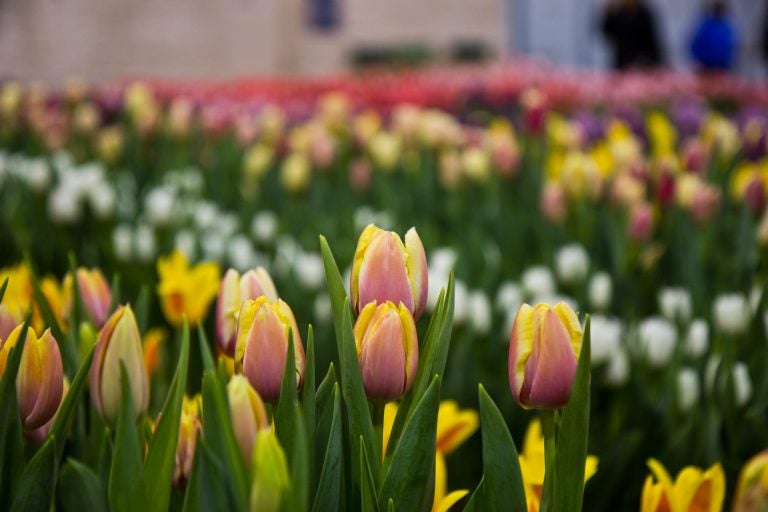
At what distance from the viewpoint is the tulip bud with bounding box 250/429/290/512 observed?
561mm

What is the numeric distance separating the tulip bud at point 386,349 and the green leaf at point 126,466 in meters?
0.16

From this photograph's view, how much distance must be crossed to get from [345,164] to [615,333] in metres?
1.99

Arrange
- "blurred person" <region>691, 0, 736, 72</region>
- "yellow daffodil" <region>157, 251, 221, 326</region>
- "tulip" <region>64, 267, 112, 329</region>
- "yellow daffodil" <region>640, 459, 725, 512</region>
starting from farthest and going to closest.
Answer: "blurred person" <region>691, 0, 736, 72</region> → "yellow daffodil" <region>157, 251, 221, 326</region> → "tulip" <region>64, 267, 112, 329</region> → "yellow daffodil" <region>640, 459, 725, 512</region>

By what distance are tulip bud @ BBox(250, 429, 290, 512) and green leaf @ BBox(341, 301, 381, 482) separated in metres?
0.11

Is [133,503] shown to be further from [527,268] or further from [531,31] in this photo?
[531,31]

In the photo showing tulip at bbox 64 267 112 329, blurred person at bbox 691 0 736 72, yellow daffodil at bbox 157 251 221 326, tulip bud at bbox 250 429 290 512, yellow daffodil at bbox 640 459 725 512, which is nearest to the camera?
tulip bud at bbox 250 429 290 512

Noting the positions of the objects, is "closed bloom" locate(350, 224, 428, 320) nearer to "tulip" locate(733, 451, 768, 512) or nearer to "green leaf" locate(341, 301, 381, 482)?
"green leaf" locate(341, 301, 381, 482)

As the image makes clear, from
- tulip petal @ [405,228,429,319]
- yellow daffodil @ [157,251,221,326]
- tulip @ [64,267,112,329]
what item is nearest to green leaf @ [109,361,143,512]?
tulip petal @ [405,228,429,319]

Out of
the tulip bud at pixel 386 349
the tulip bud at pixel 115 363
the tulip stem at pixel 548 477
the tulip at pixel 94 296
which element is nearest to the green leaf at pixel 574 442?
the tulip stem at pixel 548 477

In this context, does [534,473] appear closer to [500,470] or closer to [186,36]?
[500,470]

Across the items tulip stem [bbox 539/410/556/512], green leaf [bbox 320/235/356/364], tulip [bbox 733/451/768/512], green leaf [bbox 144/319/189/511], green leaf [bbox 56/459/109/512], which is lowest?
tulip [bbox 733/451/768/512]

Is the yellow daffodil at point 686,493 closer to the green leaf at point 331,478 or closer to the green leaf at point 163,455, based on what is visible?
the green leaf at point 331,478

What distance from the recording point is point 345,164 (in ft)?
10.7

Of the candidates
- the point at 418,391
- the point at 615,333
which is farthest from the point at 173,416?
the point at 615,333
